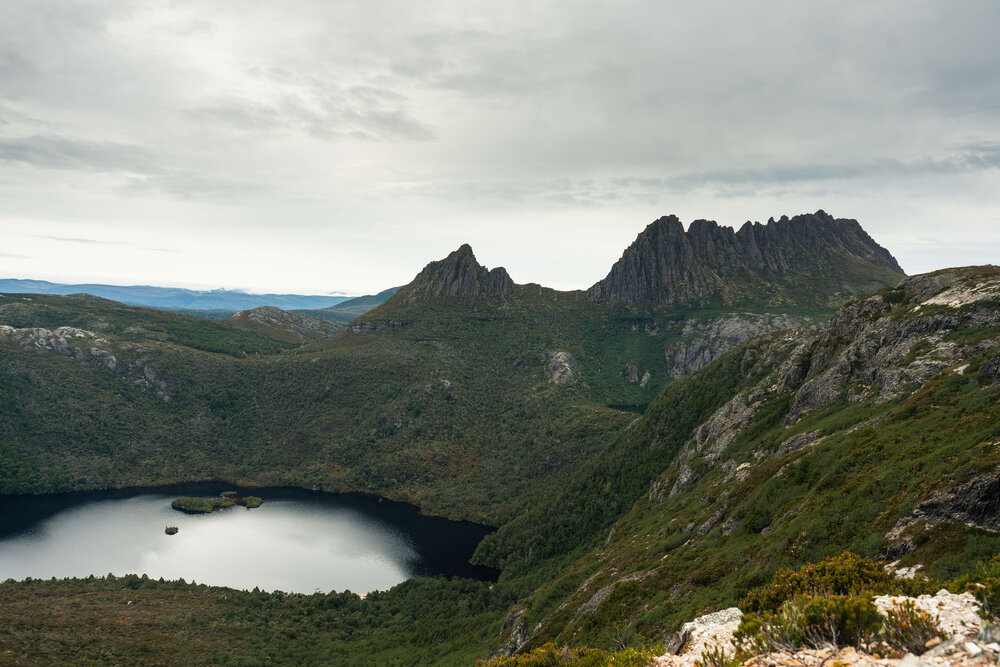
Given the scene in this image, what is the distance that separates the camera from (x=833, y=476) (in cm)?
4816

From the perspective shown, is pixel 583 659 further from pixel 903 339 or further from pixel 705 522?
pixel 903 339

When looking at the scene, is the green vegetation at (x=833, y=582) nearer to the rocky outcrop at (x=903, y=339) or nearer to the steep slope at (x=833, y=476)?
the steep slope at (x=833, y=476)

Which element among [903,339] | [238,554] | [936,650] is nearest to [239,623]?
[238,554]

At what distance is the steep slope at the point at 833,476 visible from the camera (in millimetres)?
33594

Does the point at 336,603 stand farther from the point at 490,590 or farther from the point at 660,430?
the point at 660,430

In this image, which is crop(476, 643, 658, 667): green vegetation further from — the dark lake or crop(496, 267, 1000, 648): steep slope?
the dark lake

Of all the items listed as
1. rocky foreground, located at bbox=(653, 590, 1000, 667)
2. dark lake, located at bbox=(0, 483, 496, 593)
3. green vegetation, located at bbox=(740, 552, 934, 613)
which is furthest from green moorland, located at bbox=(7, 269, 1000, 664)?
dark lake, located at bbox=(0, 483, 496, 593)

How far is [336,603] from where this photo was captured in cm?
13912

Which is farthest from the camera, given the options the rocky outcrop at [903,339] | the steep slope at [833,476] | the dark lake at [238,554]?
the dark lake at [238,554]

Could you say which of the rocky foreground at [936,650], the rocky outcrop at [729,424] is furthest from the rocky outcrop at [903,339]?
Result: the rocky foreground at [936,650]

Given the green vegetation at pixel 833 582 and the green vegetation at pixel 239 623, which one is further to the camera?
the green vegetation at pixel 239 623

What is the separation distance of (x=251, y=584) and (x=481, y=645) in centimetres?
10035

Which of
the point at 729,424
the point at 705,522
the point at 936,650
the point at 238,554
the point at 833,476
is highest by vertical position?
the point at 936,650

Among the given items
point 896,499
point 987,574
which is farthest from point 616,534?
point 987,574
